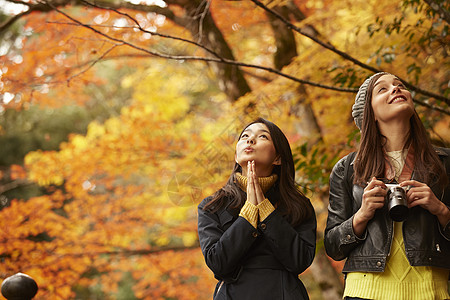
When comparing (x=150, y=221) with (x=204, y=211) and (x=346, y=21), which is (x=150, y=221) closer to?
(x=346, y=21)

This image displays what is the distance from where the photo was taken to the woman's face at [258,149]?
2.61m

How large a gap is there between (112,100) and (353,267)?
13.8 metres

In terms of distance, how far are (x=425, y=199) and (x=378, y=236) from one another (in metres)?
0.27

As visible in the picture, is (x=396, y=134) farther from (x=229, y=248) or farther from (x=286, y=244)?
(x=229, y=248)

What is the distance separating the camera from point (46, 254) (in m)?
8.22

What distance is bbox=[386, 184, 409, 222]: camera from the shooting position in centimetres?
198

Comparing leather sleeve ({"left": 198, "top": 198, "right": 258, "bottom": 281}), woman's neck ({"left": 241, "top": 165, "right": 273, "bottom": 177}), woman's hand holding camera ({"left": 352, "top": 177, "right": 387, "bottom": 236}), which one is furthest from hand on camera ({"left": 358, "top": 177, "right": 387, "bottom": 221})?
woman's neck ({"left": 241, "top": 165, "right": 273, "bottom": 177})

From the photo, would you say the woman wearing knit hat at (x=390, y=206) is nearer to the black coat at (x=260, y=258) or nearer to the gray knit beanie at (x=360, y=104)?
the gray knit beanie at (x=360, y=104)

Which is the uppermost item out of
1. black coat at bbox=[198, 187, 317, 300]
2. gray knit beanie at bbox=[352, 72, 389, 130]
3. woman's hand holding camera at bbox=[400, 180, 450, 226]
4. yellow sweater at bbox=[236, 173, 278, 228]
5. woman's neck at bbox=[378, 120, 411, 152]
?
gray knit beanie at bbox=[352, 72, 389, 130]

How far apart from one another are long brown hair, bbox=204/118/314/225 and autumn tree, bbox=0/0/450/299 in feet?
4.76

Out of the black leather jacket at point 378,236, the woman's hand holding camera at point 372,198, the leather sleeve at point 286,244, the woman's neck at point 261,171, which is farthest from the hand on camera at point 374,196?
the woman's neck at point 261,171

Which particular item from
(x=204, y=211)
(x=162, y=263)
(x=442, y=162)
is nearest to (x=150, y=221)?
A: (x=162, y=263)

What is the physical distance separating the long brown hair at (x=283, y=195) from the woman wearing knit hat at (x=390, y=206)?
0.20 metres

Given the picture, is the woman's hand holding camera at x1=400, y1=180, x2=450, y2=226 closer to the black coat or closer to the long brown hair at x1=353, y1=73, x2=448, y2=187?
the long brown hair at x1=353, y1=73, x2=448, y2=187
